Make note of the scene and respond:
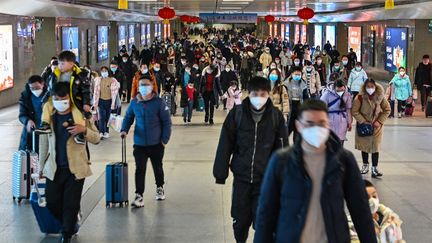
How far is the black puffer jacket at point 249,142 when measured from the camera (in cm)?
600

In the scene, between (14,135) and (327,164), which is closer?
(327,164)

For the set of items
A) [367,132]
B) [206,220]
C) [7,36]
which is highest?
[7,36]

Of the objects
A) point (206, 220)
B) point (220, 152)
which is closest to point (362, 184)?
point (220, 152)

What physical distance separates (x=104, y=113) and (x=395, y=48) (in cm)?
1681

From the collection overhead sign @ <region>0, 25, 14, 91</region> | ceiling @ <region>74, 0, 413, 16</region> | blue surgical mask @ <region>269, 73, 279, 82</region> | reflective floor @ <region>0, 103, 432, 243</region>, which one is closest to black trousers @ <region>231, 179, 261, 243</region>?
reflective floor @ <region>0, 103, 432, 243</region>

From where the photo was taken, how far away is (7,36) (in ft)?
70.4

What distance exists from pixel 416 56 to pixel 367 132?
1592 centimetres

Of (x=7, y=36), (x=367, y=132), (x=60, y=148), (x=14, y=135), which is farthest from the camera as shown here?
(x=7, y=36)

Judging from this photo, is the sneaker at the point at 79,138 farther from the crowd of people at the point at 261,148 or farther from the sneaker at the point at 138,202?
the sneaker at the point at 138,202

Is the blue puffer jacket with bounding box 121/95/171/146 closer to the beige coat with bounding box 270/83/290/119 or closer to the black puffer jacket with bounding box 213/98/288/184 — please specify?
the black puffer jacket with bounding box 213/98/288/184

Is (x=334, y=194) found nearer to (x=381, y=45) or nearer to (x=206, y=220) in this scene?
(x=206, y=220)

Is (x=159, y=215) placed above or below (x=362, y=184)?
below

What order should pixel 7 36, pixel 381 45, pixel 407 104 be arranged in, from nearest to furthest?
1. pixel 407 104
2. pixel 7 36
3. pixel 381 45

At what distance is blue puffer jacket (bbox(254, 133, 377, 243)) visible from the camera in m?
3.71
